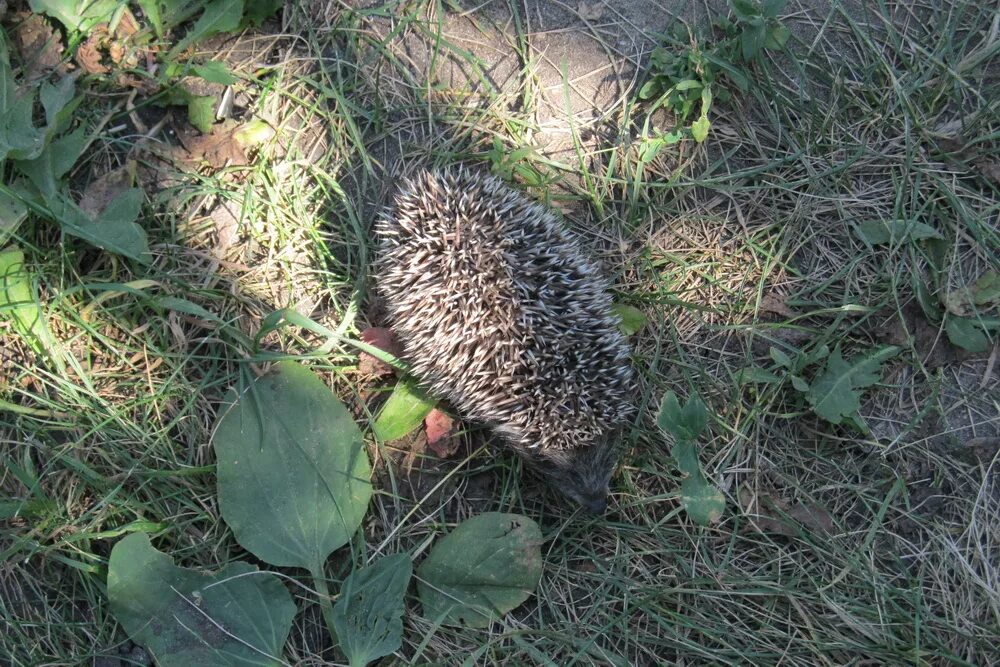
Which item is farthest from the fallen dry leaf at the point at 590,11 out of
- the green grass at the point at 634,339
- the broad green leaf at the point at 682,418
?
the broad green leaf at the point at 682,418

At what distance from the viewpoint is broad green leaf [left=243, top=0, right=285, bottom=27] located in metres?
5.00

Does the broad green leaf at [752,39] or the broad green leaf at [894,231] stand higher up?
the broad green leaf at [752,39]

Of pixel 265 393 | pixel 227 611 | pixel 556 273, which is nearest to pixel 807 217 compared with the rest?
pixel 556 273

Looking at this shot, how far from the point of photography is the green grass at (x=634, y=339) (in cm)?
439

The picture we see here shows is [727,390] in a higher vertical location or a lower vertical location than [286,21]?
lower

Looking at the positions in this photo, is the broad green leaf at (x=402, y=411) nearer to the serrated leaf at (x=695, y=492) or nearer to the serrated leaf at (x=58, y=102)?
the serrated leaf at (x=695, y=492)

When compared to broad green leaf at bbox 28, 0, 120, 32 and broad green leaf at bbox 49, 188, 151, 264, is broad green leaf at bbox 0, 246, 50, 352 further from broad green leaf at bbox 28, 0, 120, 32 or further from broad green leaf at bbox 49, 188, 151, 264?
broad green leaf at bbox 28, 0, 120, 32

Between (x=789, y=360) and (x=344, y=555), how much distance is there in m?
2.70

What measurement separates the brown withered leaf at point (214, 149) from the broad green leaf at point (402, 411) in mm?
1657

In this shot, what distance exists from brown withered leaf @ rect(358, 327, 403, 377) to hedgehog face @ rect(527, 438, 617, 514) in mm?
973

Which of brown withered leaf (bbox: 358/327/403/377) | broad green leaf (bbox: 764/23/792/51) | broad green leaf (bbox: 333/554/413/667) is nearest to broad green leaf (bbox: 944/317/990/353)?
broad green leaf (bbox: 764/23/792/51)

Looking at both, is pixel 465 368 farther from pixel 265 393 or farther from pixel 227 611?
pixel 227 611

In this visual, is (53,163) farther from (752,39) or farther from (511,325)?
(752,39)

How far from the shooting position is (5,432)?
14.7 ft
